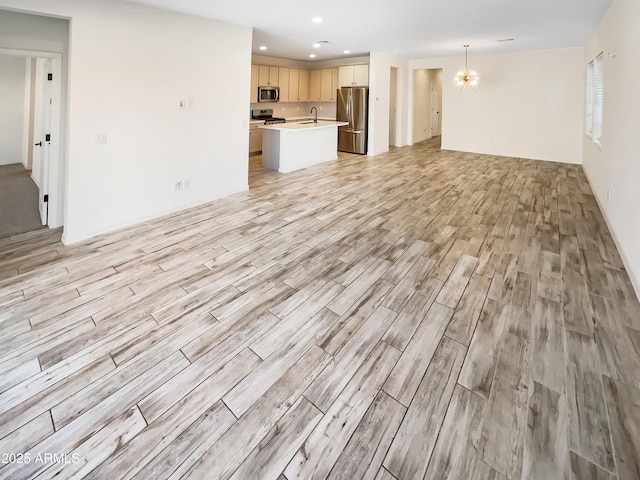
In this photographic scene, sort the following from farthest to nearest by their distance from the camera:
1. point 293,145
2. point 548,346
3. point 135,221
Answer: point 293,145
point 135,221
point 548,346

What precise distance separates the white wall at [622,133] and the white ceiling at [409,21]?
2.33ft

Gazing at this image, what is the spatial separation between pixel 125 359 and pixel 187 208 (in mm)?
3273

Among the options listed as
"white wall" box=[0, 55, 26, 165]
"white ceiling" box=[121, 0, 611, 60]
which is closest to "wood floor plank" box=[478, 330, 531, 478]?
"white ceiling" box=[121, 0, 611, 60]

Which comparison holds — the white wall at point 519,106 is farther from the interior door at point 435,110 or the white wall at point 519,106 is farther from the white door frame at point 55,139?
the white door frame at point 55,139

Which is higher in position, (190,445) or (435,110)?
(435,110)

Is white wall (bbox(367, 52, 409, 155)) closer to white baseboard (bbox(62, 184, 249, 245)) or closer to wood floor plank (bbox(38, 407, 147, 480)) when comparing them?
white baseboard (bbox(62, 184, 249, 245))

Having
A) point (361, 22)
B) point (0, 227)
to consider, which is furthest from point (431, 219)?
point (0, 227)

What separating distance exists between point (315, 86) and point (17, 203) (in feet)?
27.6

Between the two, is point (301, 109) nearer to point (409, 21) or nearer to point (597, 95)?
point (409, 21)

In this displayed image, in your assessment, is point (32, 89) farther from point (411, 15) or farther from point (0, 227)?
point (411, 15)

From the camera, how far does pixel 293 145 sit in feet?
25.0

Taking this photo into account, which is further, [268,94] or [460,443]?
[268,94]

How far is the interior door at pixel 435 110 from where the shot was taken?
13.4 m

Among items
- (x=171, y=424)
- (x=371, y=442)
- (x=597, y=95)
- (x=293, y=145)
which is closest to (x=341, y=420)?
(x=371, y=442)
